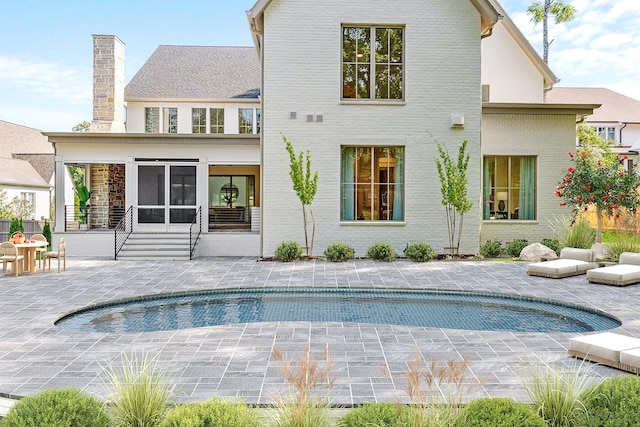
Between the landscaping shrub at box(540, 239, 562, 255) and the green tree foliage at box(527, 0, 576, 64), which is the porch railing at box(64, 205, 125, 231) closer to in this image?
the landscaping shrub at box(540, 239, 562, 255)

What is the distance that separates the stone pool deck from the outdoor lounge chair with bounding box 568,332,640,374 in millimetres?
128

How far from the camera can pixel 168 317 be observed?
8.33 m

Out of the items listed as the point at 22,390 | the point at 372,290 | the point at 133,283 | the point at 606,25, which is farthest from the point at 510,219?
the point at 606,25

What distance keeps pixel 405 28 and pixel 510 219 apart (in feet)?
21.2

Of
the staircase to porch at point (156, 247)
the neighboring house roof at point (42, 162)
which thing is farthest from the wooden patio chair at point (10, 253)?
the neighboring house roof at point (42, 162)

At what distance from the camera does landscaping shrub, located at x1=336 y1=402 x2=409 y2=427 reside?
3461 millimetres

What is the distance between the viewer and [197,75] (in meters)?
24.7

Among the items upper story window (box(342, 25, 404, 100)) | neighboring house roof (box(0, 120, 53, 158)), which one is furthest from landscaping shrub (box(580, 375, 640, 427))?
neighboring house roof (box(0, 120, 53, 158))

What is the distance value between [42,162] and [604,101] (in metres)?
43.4

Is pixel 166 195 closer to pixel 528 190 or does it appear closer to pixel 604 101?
pixel 528 190

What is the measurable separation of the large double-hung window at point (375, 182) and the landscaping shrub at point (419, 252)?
1.19 m

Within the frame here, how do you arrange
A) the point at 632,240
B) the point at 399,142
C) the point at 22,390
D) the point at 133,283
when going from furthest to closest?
1. the point at 399,142
2. the point at 632,240
3. the point at 133,283
4. the point at 22,390

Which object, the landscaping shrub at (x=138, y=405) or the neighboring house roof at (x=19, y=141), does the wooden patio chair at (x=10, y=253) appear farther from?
the neighboring house roof at (x=19, y=141)

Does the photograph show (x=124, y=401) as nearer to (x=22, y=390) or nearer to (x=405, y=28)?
(x=22, y=390)
